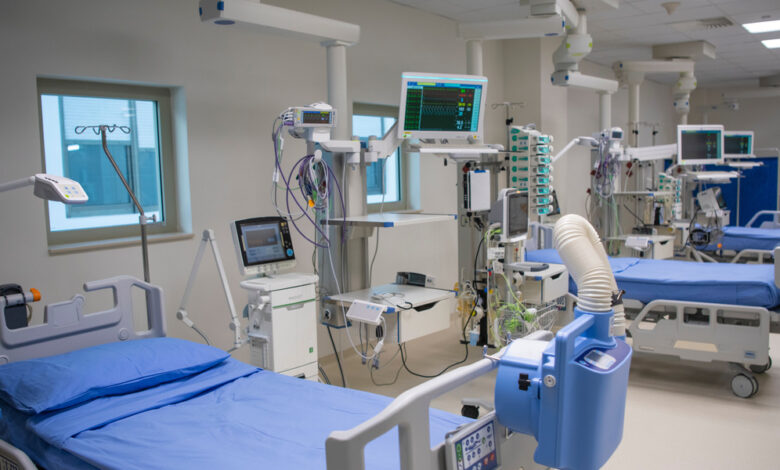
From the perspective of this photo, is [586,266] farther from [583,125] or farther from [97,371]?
[583,125]

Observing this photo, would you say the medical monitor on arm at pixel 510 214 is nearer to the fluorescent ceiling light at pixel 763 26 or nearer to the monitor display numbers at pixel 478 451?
the monitor display numbers at pixel 478 451

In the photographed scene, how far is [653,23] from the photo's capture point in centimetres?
702

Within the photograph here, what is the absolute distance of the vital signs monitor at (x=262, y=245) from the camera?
3.67 m

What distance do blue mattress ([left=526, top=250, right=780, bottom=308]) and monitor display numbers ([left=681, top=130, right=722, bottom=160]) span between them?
7.89ft

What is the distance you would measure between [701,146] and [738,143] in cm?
251

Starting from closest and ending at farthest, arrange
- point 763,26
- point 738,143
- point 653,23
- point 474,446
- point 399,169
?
point 474,446 < point 399,169 < point 653,23 < point 763,26 < point 738,143

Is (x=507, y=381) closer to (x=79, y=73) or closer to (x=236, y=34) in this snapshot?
(x=79, y=73)

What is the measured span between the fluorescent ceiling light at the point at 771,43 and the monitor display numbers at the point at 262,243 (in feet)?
23.7

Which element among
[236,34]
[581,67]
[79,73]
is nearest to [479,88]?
[236,34]

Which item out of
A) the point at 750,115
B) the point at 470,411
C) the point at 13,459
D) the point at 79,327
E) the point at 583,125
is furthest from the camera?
the point at 750,115

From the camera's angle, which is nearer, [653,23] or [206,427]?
[206,427]

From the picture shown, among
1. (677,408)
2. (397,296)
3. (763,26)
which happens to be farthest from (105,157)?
(763,26)

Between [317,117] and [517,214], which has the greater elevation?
[317,117]

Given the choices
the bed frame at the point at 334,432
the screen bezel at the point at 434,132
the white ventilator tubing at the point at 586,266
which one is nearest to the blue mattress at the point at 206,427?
the bed frame at the point at 334,432
